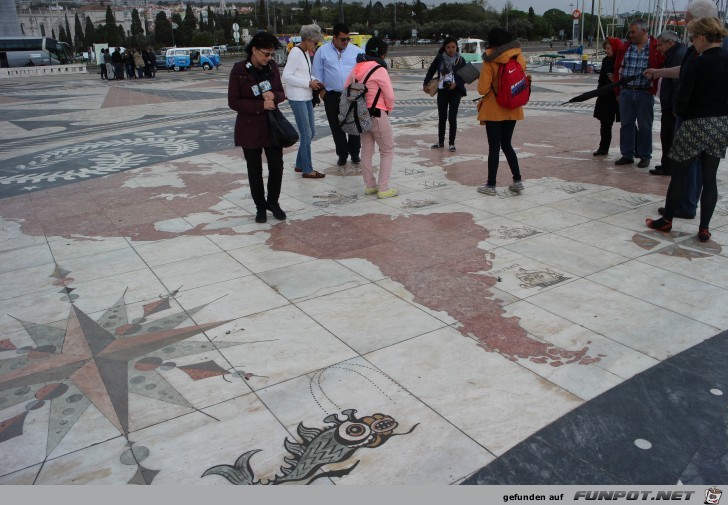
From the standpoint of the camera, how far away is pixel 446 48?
8.33 metres

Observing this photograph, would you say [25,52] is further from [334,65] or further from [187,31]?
[187,31]

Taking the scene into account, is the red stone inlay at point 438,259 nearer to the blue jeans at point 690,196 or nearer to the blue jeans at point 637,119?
the blue jeans at point 690,196

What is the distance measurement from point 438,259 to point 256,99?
2254 millimetres

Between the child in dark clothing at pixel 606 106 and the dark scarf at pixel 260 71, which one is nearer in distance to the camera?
the dark scarf at pixel 260 71

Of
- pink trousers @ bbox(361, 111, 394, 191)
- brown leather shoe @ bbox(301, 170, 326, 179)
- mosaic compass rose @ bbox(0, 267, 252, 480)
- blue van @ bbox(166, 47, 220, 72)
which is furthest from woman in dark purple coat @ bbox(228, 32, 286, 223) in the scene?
blue van @ bbox(166, 47, 220, 72)

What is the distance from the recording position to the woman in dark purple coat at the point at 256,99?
17.4 ft

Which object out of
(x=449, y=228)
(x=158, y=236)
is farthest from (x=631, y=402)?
(x=158, y=236)

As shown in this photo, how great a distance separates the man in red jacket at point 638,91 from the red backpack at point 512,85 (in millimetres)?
1993

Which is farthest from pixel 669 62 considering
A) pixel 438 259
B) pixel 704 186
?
pixel 438 259

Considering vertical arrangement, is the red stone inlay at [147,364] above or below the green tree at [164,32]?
below

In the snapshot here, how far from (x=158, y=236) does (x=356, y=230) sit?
6.20ft

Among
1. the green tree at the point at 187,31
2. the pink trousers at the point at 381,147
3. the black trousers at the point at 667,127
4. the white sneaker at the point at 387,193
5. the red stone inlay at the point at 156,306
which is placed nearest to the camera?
the red stone inlay at the point at 156,306

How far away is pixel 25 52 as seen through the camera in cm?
4025

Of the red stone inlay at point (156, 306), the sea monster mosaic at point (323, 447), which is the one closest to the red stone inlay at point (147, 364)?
the red stone inlay at point (156, 306)
